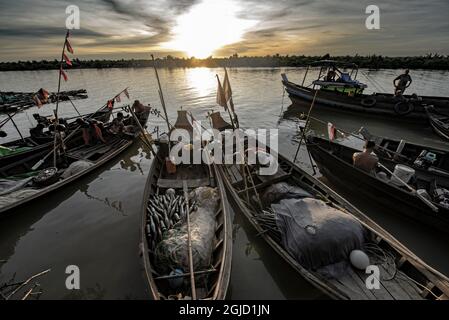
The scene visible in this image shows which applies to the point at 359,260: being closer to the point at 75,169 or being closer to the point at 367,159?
the point at 367,159

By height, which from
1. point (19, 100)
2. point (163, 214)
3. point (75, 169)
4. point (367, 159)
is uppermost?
point (19, 100)

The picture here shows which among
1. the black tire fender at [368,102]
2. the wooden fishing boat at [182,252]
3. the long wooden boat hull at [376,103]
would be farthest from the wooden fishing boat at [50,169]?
the black tire fender at [368,102]

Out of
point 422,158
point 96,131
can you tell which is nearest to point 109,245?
point 96,131

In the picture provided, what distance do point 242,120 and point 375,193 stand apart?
13.0 m

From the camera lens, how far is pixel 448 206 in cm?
554

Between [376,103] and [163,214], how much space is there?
19267 millimetres

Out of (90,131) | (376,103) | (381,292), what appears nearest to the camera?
(381,292)

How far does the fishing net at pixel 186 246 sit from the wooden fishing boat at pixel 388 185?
210 inches

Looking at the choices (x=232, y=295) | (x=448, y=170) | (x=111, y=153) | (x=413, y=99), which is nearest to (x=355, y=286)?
(x=232, y=295)

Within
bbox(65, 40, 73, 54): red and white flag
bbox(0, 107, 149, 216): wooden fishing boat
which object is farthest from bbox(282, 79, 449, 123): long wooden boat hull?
bbox(65, 40, 73, 54): red and white flag

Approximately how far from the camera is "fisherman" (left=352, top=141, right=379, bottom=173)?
685 centimetres

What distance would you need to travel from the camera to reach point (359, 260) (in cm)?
424

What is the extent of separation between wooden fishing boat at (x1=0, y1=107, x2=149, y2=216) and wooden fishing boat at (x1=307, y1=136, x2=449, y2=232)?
10.00m
